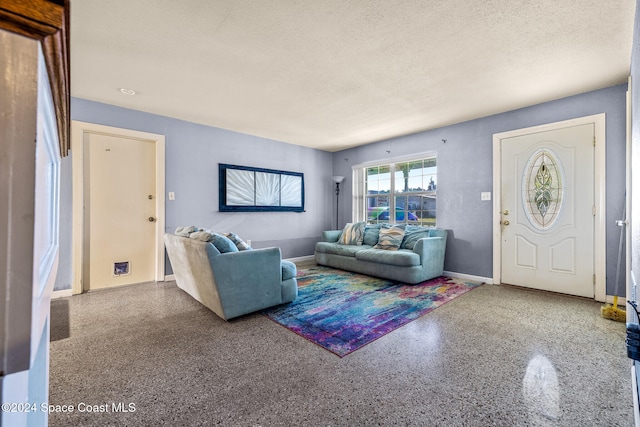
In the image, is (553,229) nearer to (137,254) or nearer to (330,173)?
(330,173)

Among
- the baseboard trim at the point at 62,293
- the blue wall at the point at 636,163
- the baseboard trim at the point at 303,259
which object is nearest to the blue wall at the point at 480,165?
the blue wall at the point at 636,163

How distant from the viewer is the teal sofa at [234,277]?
2.44 m

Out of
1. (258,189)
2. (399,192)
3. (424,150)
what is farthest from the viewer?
(399,192)

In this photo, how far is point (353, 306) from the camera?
291 cm

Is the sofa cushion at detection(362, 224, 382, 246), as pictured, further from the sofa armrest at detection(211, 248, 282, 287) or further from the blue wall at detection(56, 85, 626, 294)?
the sofa armrest at detection(211, 248, 282, 287)

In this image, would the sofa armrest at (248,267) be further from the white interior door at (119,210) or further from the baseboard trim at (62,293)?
the baseboard trim at (62,293)

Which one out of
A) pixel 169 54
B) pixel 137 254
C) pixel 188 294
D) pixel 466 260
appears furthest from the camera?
pixel 466 260

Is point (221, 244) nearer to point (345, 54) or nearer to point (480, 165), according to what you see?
point (345, 54)

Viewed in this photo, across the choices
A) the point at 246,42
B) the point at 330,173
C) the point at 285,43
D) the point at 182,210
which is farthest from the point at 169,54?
the point at 330,173

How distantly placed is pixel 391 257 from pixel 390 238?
0.58 metres

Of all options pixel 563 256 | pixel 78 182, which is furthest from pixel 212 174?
pixel 563 256

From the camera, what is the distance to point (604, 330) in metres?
2.32

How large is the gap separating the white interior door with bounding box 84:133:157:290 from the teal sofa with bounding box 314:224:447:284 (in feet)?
8.49

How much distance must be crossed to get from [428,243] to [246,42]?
308 centimetres
